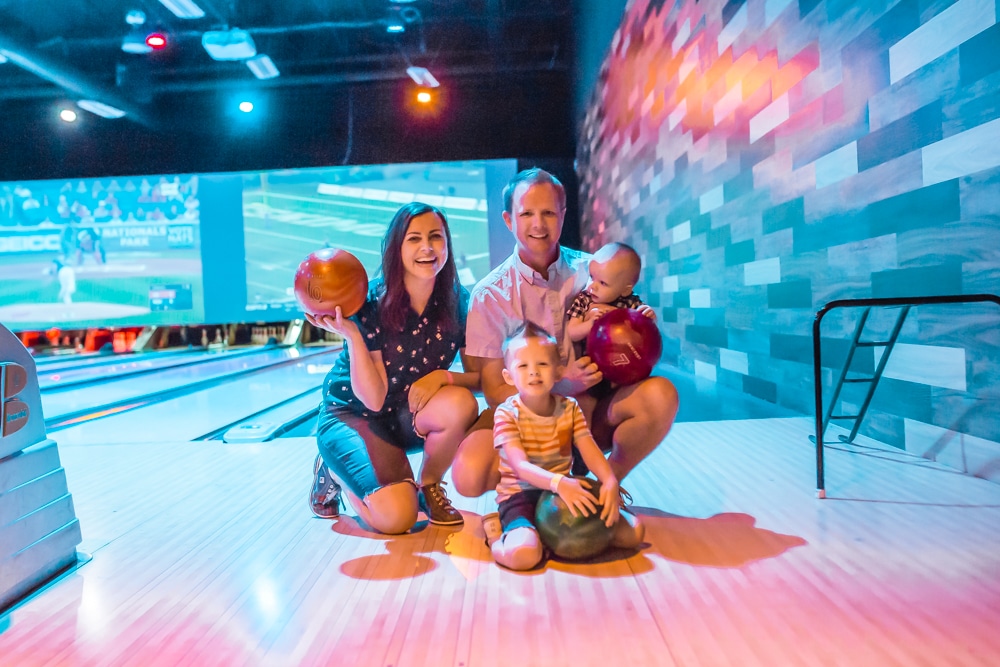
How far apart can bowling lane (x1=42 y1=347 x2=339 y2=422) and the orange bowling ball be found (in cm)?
282

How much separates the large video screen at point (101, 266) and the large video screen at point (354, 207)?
928 mm

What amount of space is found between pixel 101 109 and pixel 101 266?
8.41ft

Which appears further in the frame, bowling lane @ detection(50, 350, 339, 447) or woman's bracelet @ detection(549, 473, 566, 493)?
bowling lane @ detection(50, 350, 339, 447)

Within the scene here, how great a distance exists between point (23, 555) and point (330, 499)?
2.23 feet

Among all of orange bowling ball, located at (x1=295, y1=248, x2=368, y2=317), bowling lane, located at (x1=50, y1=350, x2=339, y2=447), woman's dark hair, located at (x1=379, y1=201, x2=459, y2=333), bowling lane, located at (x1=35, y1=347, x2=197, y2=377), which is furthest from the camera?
bowling lane, located at (x1=35, y1=347, x2=197, y2=377)

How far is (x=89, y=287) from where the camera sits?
362 inches

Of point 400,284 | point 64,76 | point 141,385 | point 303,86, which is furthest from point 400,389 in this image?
point 303,86

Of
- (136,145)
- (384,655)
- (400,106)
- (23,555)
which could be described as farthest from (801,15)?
(136,145)

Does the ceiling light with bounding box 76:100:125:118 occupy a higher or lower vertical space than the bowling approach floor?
higher

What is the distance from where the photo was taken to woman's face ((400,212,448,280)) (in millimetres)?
1631

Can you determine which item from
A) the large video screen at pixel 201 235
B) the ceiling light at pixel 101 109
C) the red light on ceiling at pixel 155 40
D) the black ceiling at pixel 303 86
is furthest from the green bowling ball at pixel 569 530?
the ceiling light at pixel 101 109

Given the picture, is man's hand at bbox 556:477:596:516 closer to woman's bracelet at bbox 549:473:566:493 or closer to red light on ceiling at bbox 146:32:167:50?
woman's bracelet at bbox 549:473:566:493

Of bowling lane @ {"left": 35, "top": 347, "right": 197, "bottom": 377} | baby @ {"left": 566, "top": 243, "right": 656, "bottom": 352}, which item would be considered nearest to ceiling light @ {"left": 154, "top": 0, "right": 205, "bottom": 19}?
bowling lane @ {"left": 35, "top": 347, "right": 197, "bottom": 377}

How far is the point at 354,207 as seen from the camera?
8.87 meters
